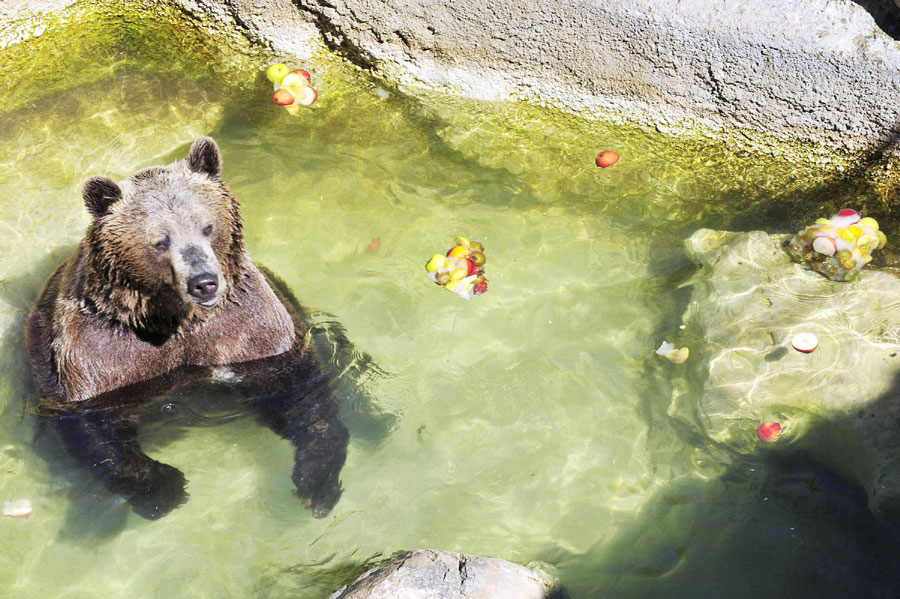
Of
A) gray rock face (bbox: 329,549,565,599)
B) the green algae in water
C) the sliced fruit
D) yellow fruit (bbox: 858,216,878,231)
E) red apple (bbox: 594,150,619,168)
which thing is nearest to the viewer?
gray rock face (bbox: 329,549,565,599)

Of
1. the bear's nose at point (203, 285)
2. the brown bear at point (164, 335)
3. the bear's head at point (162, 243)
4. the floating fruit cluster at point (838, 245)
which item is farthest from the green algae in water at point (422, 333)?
the bear's nose at point (203, 285)

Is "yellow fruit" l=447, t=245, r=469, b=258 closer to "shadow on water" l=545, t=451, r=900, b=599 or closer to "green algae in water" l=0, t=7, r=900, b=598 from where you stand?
"green algae in water" l=0, t=7, r=900, b=598

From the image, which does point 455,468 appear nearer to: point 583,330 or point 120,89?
point 583,330

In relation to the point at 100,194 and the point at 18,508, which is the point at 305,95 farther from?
the point at 18,508

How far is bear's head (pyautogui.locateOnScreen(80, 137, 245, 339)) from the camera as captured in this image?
3902mm

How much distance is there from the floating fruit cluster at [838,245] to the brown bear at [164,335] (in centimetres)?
331

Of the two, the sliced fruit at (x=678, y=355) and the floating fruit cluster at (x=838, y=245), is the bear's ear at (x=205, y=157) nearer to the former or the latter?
the sliced fruit at (x=678, y=355)

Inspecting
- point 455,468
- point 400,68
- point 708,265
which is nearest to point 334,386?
point 455,468

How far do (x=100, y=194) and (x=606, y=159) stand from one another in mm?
3785

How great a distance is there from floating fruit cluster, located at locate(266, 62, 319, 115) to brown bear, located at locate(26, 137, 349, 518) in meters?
2.37

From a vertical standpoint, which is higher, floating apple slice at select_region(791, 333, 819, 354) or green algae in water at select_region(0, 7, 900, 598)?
floating apple slice at select_region(791, 333, 819, 354)

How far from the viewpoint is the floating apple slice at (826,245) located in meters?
5.28

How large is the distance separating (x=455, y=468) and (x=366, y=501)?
0.57 metres

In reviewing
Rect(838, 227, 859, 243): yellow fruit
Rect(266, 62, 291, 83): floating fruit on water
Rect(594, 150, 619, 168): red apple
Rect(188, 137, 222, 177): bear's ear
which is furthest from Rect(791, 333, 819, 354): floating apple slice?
Rect(266, 62, 291, 83): floating fruit on water
